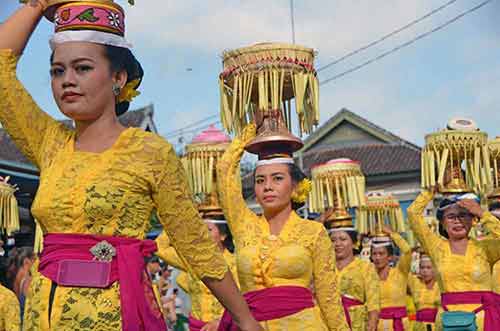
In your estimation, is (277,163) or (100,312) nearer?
(100,312)

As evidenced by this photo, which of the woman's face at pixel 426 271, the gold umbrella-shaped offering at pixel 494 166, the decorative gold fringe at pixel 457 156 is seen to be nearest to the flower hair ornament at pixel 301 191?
the decorative gold fringe at pixel 457 156

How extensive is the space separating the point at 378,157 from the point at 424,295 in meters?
21.4

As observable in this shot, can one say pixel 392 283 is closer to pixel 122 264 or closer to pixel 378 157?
pixel 122 264

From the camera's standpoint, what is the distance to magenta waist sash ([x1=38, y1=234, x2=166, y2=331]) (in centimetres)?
311

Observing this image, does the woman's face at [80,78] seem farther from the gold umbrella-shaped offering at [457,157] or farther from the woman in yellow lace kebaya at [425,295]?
the woman in yellow lace kebaya at [425,295]

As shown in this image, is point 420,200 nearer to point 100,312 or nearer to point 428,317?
point 428,317

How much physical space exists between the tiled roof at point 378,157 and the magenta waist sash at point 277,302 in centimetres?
2549

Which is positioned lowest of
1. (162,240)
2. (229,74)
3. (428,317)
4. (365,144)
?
(428,317)

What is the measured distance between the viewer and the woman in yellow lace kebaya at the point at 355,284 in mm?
10633

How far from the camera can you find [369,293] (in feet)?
35.1

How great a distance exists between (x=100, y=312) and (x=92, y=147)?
583mm

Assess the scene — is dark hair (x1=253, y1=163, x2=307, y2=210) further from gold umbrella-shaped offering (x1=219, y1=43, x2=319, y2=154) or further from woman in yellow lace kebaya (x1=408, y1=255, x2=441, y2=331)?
woman in yellow lace kebaya (x1=408, y1=255, x2=441, y2=331)

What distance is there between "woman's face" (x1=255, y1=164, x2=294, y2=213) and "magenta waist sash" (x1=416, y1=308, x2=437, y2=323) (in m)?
7.46


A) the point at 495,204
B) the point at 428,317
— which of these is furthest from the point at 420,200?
the point at 428,317
